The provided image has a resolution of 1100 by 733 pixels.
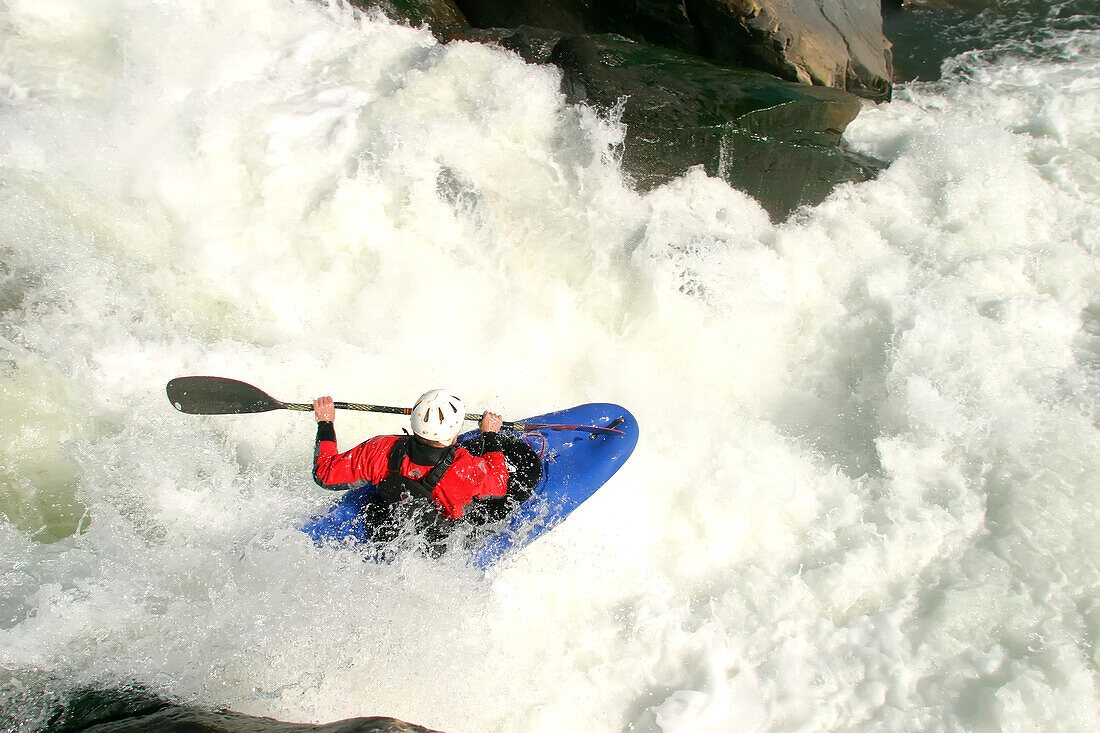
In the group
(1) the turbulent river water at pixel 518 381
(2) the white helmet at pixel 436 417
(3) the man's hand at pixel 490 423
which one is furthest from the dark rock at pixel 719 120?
(2) the white helmet at pixel 436 417

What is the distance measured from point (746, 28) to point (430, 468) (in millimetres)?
5210

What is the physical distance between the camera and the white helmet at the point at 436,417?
3.03 metres

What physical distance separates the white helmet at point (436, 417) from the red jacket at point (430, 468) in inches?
5.5

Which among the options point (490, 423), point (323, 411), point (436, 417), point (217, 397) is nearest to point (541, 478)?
point (490, 423)

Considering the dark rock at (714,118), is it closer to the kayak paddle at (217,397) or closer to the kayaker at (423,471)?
the kayak paddle at (217,397)

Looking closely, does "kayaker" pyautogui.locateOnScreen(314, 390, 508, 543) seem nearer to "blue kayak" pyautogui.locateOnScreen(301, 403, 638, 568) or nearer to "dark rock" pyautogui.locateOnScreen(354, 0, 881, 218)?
"blue kayak" pyautogui.locateOnScreen(301, 403, 638, 568)

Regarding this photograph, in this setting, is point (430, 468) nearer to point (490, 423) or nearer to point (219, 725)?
point (490, 423)

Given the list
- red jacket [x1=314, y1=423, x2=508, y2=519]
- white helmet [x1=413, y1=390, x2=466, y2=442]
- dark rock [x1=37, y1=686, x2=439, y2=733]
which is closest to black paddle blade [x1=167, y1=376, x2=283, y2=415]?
red jacket [x1=314, y1=423, x2=508, y2=519]

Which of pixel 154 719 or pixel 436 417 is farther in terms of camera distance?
pixel 436 417

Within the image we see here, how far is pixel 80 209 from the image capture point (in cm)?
457

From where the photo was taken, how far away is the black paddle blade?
3822mm

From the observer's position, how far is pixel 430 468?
10.2ft

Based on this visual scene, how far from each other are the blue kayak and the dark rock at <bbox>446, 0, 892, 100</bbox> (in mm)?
4008

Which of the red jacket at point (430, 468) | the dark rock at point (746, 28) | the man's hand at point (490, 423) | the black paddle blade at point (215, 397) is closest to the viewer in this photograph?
the red jacket at point (430, 468)
